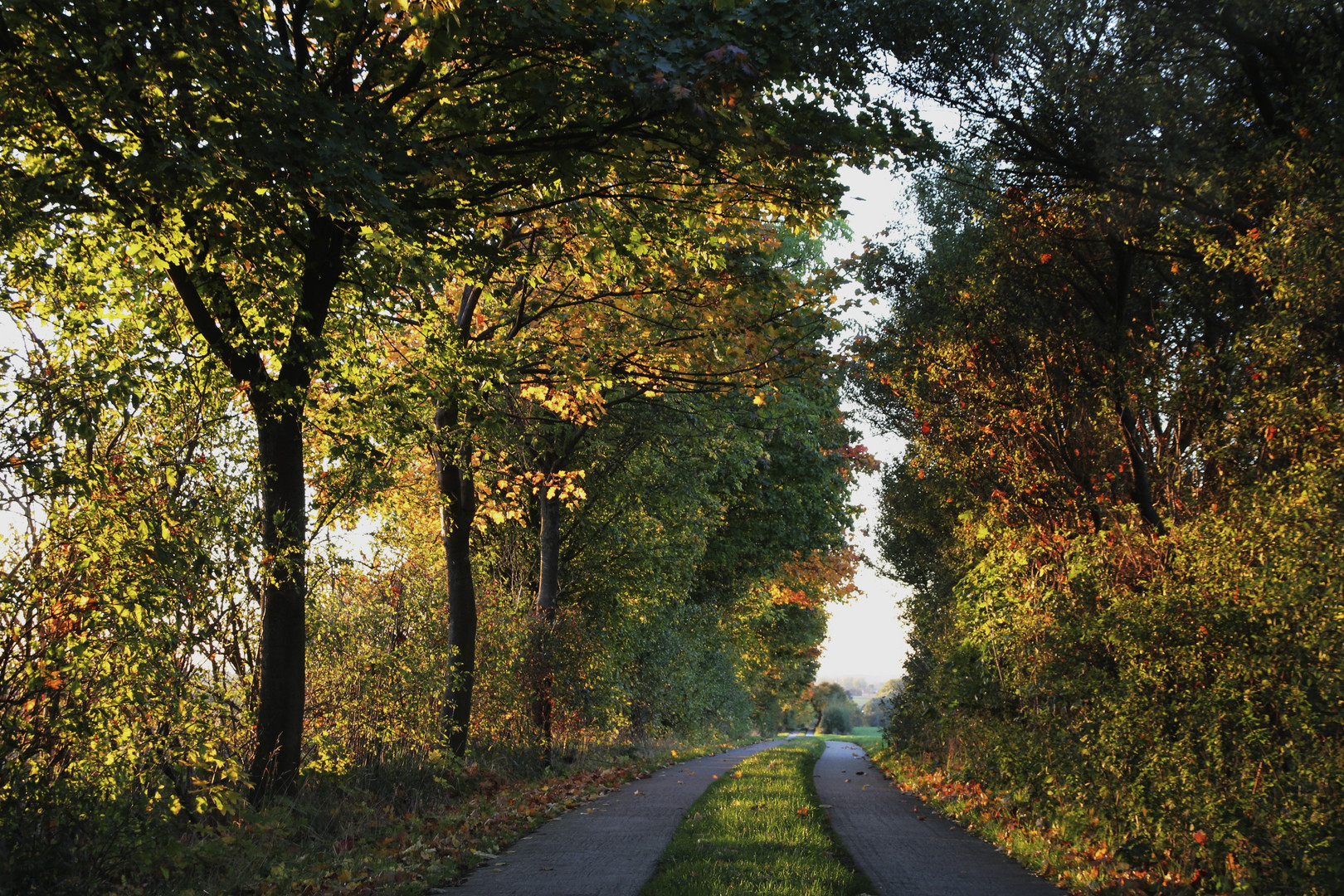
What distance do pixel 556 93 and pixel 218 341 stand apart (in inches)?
142

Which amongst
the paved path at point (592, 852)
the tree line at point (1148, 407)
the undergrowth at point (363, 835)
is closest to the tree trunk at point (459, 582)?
the undergrowth at point (363, 835)

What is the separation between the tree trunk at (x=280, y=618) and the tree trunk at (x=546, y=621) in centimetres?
677

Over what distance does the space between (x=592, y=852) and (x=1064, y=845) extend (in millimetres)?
4306

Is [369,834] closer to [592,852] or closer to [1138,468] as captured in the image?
[592,852]

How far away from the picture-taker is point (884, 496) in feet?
65.1

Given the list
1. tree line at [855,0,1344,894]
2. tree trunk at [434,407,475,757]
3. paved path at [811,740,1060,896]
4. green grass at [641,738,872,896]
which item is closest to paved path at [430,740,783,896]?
green grass at [641,738,872,896]

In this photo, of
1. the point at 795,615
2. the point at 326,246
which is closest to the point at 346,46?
the point at 326,246

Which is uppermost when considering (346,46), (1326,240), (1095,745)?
(346,46)

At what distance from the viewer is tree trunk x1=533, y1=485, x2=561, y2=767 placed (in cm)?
1650

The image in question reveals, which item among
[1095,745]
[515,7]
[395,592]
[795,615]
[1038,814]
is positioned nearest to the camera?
[515,7]

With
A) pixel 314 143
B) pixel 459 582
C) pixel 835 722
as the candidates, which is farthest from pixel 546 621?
pixel 835 722

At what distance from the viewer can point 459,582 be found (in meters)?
13.9

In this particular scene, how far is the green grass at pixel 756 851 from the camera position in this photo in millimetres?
7016

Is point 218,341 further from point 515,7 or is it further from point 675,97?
point 675,97
